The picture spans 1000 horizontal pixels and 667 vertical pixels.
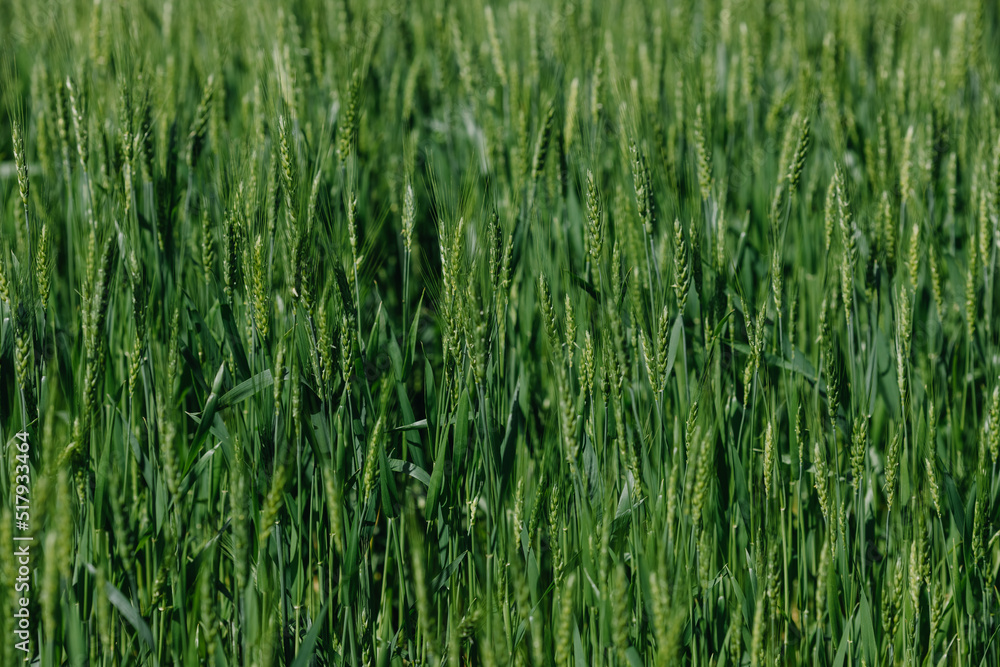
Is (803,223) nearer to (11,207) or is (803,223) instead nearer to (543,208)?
(543,208)

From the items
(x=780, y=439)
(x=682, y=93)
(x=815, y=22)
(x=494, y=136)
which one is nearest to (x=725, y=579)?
(x=780, y=439)

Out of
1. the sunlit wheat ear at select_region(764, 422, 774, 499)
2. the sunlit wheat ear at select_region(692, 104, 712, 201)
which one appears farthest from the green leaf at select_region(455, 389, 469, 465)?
the sunlit wheat ear at select_region(692, 104, 712, 201)

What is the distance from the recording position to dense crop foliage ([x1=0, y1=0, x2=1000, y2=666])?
121 cm

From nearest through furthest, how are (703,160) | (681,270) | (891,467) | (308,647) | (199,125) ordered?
(308,647) < (891,467) < (681,270) < (703,160) < (199,125)

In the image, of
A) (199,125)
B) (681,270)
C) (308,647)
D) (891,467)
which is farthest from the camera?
(199,125)

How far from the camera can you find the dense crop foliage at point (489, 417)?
121cm

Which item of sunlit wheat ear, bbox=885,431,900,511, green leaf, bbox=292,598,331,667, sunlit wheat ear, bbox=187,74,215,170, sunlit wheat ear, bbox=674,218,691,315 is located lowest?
green leaf, bbox=292,598,331,667

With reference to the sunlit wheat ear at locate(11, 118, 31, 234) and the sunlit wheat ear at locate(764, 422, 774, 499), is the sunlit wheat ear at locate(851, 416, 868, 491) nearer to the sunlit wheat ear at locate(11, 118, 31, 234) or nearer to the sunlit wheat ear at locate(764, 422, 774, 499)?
the sunlit wheat ear at locate(764, 422, 774, 499)

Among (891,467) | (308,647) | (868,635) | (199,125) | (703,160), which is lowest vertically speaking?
(868,635)

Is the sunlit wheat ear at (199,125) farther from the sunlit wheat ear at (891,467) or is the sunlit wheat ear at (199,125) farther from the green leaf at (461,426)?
the sunlit wheat ear at (891,467)

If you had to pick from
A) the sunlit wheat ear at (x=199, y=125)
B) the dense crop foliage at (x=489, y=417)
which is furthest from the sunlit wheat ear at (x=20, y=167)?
the sunlit wheat ear at (x=199, y=125)

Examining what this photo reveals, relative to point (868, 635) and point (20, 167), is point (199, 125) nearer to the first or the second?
point (20, 167)

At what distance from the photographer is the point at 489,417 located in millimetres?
1337

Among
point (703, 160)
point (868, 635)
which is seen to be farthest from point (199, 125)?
point (868, 635)
